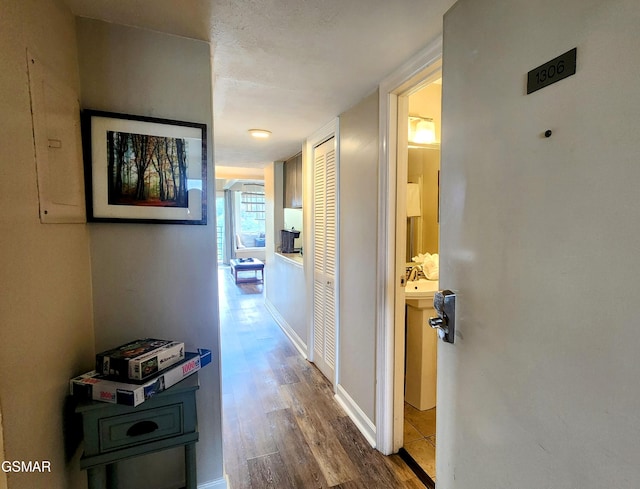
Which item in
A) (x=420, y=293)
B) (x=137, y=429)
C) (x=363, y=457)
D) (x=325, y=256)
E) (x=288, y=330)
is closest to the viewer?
(x=137, y=429)

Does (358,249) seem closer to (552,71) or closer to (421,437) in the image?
(421,437)

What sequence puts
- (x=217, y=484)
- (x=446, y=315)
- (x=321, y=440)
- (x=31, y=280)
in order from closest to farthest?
(x=31, y=280), (x=446, y=315), (x=217, y=484), (x=321, y=440)

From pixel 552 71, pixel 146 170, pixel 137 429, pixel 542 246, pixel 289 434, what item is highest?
pixel 552 71

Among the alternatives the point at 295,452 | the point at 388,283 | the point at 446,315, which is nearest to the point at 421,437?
the point at 295,452

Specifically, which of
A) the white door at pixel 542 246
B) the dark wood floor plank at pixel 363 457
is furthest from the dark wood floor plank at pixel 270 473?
the white door at pixel 542 246

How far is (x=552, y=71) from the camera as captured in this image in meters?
0.70

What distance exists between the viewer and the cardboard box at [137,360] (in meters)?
1.08

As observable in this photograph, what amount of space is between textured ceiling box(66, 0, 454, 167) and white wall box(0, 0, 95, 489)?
1.04 feet

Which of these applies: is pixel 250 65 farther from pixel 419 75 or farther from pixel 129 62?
pixel 419 75

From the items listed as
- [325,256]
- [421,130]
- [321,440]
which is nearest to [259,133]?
[325,256]

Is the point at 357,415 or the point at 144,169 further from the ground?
the point at 144,169

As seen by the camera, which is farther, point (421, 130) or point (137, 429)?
point (421, 130)

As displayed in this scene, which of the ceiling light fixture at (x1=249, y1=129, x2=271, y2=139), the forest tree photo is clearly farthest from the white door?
the ceiling light fixture at (x1=249, y1=129, x2=271, y2=139)

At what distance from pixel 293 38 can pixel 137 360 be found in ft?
4.58
